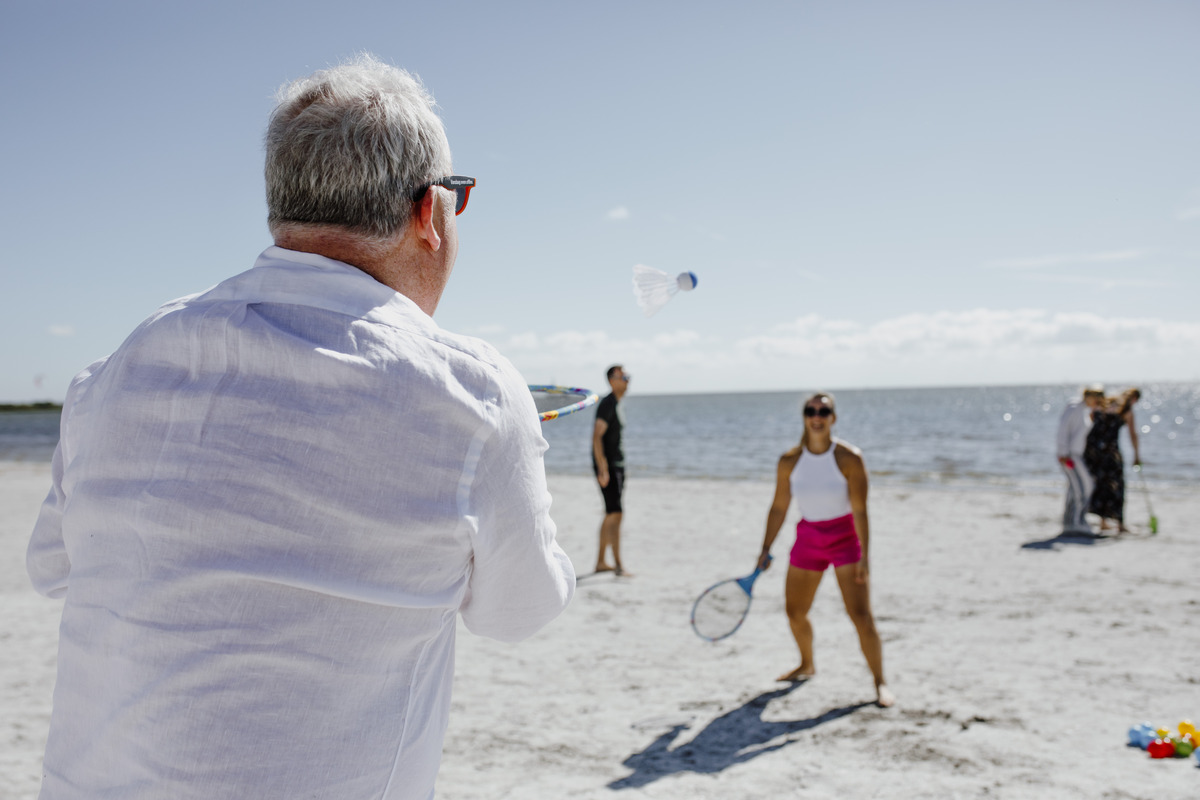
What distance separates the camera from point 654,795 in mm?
4188

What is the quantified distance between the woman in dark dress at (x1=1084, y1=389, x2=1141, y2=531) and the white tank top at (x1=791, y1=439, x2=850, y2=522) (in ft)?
26.7

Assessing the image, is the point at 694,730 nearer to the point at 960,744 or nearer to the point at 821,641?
the point at 960,744

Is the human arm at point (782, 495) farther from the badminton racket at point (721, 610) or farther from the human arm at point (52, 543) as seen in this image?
the human arm at point (52, 543)

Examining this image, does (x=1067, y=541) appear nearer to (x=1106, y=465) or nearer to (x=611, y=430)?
(x=1106, y=465)

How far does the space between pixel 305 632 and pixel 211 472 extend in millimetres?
269

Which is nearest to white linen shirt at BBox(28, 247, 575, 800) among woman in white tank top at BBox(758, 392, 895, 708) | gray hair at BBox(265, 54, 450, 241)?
gray hair at BBox(265, 54, 450, 241)

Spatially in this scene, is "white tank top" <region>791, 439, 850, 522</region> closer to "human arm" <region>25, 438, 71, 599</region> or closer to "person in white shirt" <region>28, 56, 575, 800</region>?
"person in white shirt" <region>28, 56, 575, 800</region>

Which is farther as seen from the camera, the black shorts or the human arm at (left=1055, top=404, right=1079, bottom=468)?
the human arm at (left=1055, top=404, right=1079, bottom=468)

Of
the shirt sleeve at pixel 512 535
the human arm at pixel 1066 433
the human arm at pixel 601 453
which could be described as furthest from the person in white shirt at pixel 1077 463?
the shirt sleeve at pixel 512 535

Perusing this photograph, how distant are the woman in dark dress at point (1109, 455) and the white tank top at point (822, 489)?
8.13m

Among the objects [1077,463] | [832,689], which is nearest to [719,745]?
[832,689]

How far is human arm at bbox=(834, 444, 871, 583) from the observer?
5.42 meters

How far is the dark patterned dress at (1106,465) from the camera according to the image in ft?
37.4

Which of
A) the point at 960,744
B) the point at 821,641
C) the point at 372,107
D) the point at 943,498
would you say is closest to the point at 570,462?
the point at 943,498
